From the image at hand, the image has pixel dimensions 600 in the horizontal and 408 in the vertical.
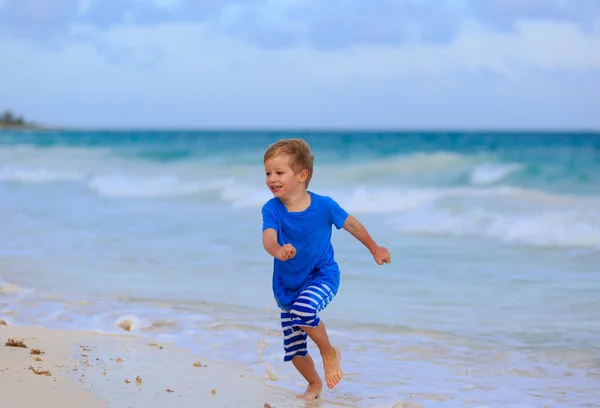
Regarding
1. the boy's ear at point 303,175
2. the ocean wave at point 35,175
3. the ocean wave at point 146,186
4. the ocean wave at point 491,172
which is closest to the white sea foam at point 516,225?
the ocean wave at point 491,172

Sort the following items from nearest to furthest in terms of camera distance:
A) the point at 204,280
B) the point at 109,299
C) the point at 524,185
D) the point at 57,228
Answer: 1. the point at 109,299
2. the point at 204,280
3. the point at 57,228
4. the point at 524,185

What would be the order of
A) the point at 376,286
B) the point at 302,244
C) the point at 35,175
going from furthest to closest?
1. the point at 35,175
2. the point at 376,286
3. the point at 302,244

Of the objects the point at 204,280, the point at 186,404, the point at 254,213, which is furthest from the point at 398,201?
the point at 186,404

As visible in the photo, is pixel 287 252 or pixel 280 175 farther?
pixel 280 175

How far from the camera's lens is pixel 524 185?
59.4 ft

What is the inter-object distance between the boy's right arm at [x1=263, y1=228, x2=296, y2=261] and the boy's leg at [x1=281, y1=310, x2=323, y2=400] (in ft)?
1.48

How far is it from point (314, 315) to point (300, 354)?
36 centimetres

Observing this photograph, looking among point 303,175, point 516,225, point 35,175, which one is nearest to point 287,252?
point 303,175

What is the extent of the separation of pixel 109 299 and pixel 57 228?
4998 millimetres

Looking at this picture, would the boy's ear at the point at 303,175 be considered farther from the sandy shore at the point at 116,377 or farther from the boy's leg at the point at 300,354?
the sandy shore at the point at 116,377

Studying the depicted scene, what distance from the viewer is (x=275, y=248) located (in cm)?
360

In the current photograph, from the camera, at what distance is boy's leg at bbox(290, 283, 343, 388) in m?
3.76

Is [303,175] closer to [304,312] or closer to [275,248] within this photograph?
[275,248]

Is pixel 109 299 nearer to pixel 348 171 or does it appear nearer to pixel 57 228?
pixel 57 228
